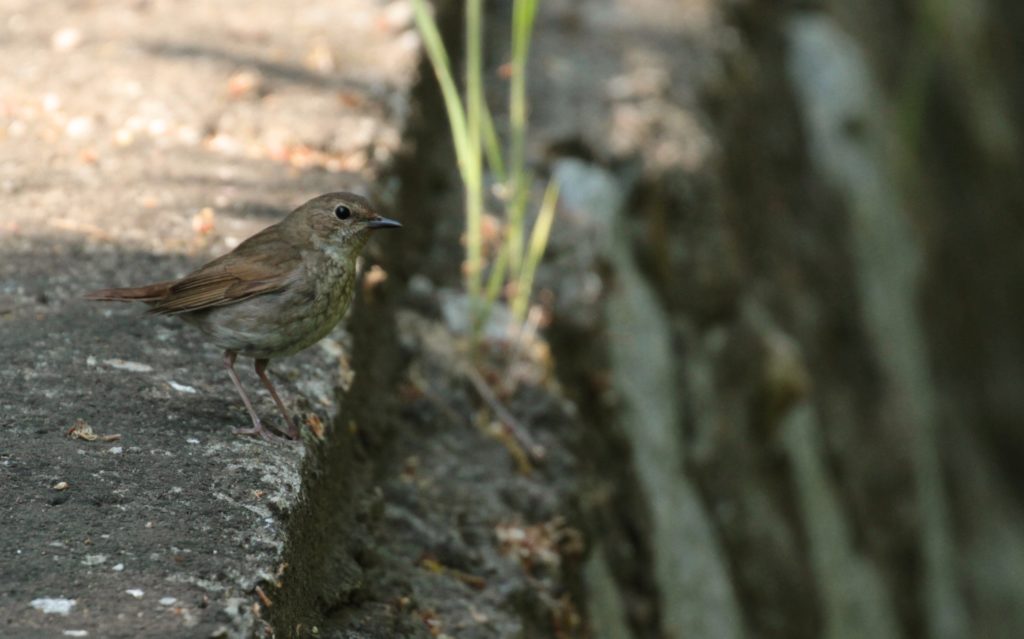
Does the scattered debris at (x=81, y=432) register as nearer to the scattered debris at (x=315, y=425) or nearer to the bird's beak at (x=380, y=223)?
the scattered debris at (x=315, y=425)

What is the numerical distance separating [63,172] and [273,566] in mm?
2000

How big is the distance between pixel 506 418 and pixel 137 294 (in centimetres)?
129

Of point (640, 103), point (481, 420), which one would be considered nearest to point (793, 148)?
point (640, 103)

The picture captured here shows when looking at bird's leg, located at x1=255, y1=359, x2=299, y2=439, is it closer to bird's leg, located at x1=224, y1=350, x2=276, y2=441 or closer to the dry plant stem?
bird's leg, located at x1=224, y1=350, x2=276, y2=441

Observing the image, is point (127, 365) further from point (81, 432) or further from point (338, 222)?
point (338, 222)

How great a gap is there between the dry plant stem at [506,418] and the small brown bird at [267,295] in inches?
35.8

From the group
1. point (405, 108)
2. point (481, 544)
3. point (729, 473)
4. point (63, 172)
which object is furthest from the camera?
point (729, 473)

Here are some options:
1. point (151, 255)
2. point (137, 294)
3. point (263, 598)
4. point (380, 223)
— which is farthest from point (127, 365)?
point (263, 598)

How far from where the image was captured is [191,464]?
269cm

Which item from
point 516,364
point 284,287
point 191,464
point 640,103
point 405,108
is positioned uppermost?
point 640,103

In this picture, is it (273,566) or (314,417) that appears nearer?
(273,566)

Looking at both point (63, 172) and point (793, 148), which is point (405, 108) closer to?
point (63, 172)

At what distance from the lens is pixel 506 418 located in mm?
3898

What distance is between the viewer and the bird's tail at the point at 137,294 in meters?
3.00
